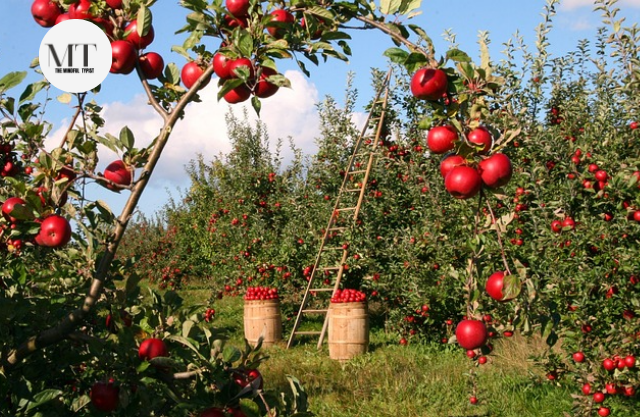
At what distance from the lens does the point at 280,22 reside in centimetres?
143

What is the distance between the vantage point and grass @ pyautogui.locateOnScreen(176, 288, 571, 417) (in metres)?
4.71

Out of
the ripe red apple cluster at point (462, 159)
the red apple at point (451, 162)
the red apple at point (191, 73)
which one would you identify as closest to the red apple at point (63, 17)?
the red apple at point (191, 73)

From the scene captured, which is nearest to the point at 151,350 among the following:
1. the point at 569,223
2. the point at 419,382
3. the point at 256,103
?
the point at 256,103

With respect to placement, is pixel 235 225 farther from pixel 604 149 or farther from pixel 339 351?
pixel 604 149

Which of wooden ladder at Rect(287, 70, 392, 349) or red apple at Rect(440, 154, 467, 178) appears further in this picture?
wooden ladder at Rect(287, 70, 392, 349)

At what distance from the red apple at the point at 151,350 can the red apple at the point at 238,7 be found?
2.67 feet

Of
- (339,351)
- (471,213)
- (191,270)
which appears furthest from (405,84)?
(191,270)

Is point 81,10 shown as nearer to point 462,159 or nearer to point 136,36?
point 136,36

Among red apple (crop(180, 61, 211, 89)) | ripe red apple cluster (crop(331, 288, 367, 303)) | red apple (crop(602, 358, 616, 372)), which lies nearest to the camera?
red apple (crop(180, 61, 211, 89))

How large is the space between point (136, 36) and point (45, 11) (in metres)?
0.30

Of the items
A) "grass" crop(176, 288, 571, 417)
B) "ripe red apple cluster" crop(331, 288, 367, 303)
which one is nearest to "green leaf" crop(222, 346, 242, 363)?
"grass" crop(176, 288, 571, 417)

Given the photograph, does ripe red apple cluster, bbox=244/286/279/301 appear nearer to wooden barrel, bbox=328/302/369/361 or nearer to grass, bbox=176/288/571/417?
grass, bbox=176/288/571/417

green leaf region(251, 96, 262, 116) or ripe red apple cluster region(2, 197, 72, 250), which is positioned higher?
green leaf region(251, 96, 262, 116)

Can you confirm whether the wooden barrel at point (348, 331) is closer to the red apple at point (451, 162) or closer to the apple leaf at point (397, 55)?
the red apple at point (451, 162)
